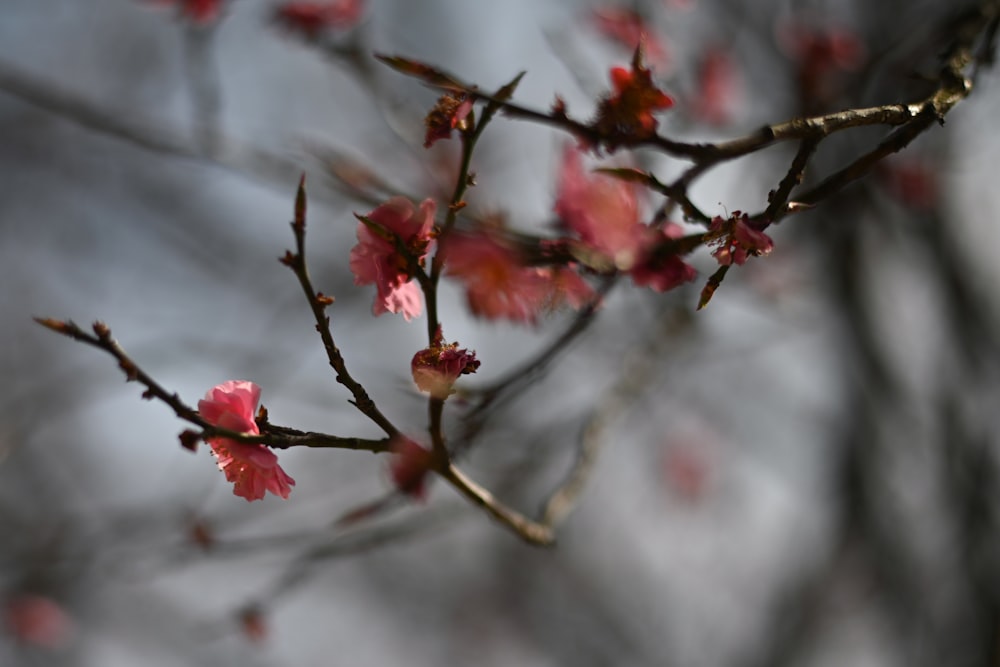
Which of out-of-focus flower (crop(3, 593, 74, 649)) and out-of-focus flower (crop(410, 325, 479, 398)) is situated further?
out-of-focus flower (crop(3, 593, 74, 649))

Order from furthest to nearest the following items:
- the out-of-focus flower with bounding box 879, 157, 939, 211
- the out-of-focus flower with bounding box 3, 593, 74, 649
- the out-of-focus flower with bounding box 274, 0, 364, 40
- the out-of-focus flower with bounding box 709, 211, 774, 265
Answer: the out-of-focus flower with bounding box 3, 593, 74, 649, the out-of-focus flower with bounding box 879, 157, 939, 211, the out-of-focus flower with bounding box 274, 0, 364, 40, the out-of-focus flower with bounding box 709, 211, 774, 265

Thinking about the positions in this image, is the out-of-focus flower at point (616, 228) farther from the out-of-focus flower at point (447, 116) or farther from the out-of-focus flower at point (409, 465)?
the out-of-focus flower at point (409, 465)

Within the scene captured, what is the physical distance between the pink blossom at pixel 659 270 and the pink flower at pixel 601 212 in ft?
0.04

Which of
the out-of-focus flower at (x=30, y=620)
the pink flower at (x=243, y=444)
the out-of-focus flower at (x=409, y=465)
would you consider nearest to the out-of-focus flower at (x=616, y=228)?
the out-of-focus flower at (x=409, y=465)

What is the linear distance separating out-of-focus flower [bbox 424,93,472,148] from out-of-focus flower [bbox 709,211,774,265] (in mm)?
305

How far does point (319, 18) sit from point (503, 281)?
1473mm

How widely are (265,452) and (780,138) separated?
0.64 metres

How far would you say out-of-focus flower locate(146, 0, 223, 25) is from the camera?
2293 millimetres

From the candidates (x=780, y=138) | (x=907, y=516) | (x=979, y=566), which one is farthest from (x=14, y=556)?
(x=907, y=516)

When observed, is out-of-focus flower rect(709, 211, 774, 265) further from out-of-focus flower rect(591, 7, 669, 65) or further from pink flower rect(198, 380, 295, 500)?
out-of-focus flower rect(591, 7, 669, 65)

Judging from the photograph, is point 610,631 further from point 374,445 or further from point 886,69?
point 374,445

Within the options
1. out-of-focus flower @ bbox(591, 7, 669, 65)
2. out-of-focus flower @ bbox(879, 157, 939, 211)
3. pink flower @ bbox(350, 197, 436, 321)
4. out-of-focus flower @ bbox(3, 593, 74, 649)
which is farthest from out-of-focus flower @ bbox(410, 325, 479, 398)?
out-of-focus flower @ bbox(3, 593, 74, 649)

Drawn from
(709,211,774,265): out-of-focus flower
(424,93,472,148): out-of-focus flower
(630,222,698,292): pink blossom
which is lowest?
(709,211,774,265): out-of-focus flower

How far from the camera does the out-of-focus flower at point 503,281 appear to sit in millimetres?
1062
